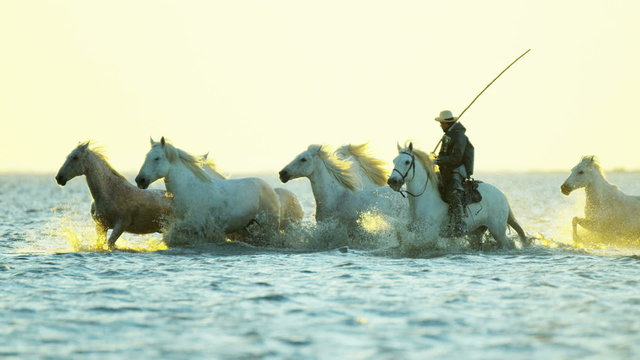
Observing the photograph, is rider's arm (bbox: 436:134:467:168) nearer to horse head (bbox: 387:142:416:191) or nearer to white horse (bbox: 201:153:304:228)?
horse head (bbox: 387:142:416:191)

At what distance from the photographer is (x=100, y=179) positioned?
629 inches

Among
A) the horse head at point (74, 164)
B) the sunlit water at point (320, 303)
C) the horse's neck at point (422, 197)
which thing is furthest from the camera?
the horse head at point (74, 164)

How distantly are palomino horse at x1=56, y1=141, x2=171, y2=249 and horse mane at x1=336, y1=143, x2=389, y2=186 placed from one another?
13.8ft

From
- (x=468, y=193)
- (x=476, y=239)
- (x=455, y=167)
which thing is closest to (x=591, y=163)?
(x=476, y=239)

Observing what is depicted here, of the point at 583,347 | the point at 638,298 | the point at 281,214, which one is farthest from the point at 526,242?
the point at 583,347

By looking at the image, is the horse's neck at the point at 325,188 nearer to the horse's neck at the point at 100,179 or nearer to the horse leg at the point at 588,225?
the horse's neck at the point at 100,179

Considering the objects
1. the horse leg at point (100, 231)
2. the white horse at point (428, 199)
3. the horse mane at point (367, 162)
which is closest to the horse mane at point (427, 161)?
the white horse at point (428, 199)

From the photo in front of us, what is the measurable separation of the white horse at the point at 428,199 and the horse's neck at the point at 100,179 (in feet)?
17.6

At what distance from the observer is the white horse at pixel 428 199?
47.2 feet

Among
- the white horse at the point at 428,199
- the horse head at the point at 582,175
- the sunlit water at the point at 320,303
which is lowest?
the sunlit water at the point at 320,303

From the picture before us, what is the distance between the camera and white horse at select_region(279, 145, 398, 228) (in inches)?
653

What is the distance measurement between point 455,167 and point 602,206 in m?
4.67

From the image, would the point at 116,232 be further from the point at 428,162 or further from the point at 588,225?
the point at 588,225

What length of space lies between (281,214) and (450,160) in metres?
4.46
